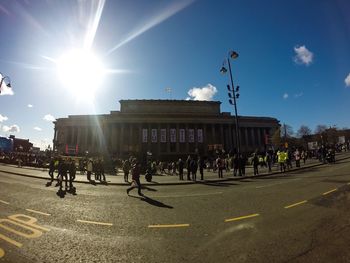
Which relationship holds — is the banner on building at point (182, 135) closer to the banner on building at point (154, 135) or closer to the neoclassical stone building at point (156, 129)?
the neoclassical stone building at point (156, 129)

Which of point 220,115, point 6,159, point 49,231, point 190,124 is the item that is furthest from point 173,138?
point 49,231

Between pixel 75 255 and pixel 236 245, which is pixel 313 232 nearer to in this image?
pixel 236 245

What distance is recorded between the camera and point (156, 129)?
230 ft

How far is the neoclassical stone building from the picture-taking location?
70062 millimetres

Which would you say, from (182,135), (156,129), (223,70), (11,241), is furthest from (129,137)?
(11,241)

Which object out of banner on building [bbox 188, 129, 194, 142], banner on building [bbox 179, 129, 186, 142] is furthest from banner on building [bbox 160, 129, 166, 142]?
banner on building [bbox 188, 129, 194, 142]

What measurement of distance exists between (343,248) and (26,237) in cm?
693

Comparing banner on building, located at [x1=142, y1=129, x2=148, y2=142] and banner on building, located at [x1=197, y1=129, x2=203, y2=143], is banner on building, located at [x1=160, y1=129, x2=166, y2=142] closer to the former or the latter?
banner on building, located at [x1=142, y1=129, x2=148, y2=142]

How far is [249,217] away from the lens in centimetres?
662

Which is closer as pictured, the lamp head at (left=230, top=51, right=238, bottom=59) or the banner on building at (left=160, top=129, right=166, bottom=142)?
the lamp head at (left=230, top=51, right=238, bottom=59)

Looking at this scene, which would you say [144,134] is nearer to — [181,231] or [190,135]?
[190,135]

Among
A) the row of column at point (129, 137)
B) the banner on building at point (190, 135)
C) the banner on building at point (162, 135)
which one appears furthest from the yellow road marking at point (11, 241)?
the banner on building at point (190, 135)

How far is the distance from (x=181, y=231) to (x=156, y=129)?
213 feet

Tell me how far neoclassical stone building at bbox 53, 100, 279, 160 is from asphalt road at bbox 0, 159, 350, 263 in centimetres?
5842
